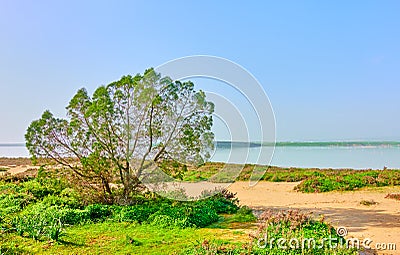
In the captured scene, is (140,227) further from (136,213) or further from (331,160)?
(331,160)

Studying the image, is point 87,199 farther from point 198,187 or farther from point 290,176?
point 290,176

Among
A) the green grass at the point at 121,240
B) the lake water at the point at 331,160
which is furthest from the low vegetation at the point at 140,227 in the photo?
the lake water at the point at 331,160

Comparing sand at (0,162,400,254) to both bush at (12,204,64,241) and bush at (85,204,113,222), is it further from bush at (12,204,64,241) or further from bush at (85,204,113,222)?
bush at (12,204,64,241)

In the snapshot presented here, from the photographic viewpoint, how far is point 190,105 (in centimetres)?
1024

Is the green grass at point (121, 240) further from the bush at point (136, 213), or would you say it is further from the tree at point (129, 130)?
the tree at point (129, 130)

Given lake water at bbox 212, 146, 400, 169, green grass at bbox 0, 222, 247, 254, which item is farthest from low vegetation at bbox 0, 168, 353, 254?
lake water at bbox 212, 146, 400, 169

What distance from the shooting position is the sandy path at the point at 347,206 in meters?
8.39

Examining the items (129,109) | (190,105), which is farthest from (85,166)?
(190,105)

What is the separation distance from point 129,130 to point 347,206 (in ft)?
24.6

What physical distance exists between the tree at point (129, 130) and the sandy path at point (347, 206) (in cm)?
384

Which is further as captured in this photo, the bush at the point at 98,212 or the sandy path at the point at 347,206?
the bush at the point at 98,212

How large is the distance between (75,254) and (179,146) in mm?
4450

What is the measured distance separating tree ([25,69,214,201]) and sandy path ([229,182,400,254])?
3844 millimetres

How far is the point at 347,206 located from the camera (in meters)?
12.1
